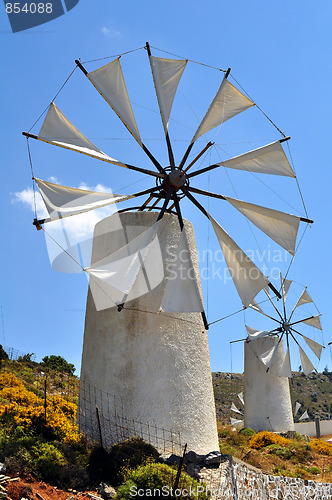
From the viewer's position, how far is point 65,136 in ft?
35.3

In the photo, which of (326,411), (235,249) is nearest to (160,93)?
(235,249)

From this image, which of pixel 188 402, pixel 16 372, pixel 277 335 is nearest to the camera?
pixel 188 402

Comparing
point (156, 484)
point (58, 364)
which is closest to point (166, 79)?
point (156, 484)

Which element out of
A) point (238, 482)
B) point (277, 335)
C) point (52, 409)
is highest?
point (277, 335)

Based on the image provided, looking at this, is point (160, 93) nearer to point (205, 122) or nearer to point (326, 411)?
point (205, 122)

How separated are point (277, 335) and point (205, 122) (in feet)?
52.2

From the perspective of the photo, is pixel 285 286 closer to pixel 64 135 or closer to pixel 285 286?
pixel 285 286

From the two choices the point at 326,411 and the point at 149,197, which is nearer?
the point at 149,197

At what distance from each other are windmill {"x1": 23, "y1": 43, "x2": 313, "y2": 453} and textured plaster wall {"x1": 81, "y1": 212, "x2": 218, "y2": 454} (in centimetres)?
3

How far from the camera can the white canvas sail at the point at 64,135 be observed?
1051 centimetres

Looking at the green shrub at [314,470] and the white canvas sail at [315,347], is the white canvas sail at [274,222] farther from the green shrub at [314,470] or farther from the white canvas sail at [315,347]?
the white canvas sail at [315,347]

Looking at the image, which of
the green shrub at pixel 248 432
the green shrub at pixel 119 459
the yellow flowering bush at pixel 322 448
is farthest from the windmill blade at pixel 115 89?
the green shrub at pixel 248 432

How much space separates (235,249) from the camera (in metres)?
11.3

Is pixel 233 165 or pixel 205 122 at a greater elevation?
pixel 205 122
